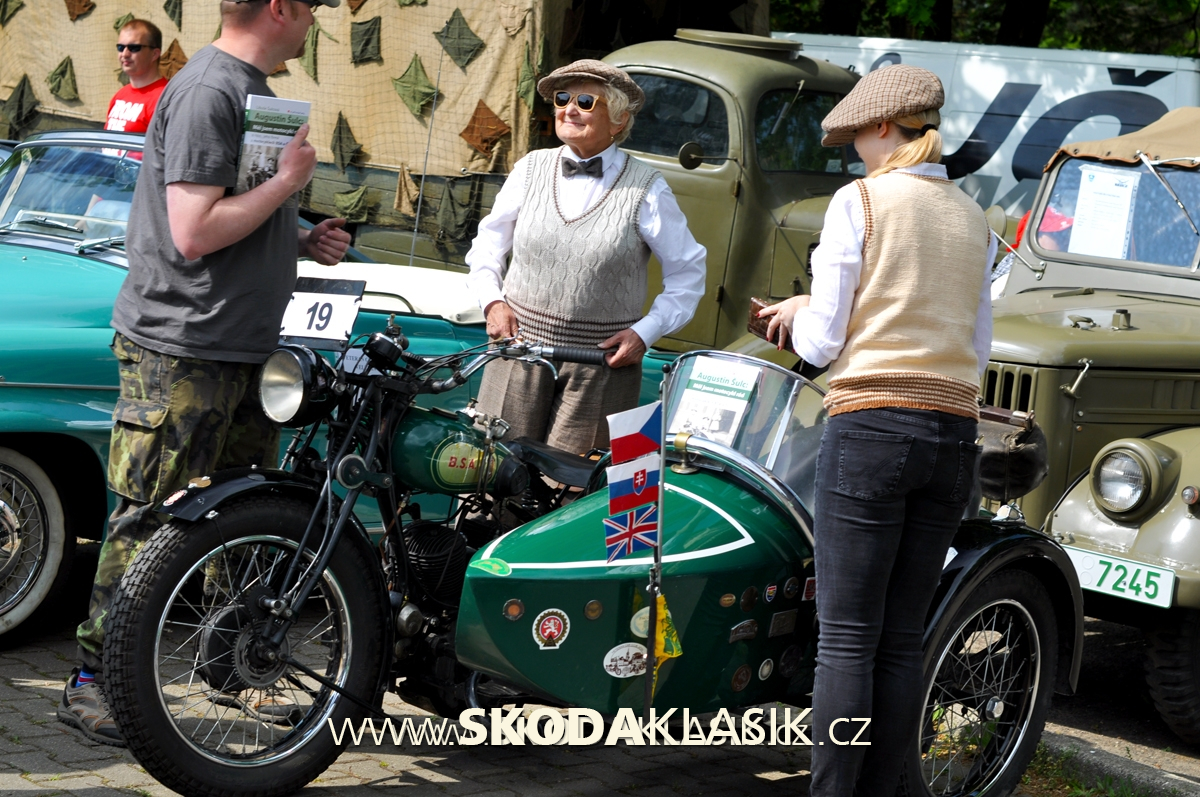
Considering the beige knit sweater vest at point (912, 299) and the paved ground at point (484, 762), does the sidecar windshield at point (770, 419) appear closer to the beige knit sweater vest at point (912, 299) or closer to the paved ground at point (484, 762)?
the beige knit sweater vest at point (912, 299)

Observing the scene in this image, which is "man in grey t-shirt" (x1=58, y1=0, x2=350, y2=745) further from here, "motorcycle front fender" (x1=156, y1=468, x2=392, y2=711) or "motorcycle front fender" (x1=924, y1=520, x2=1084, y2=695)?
"motorcycle front fender" (x1=924, y1=520, x2=1084, y2=695)

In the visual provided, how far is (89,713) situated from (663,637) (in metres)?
1.53

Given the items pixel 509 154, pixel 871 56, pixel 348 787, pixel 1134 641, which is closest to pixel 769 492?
pixel 348 787

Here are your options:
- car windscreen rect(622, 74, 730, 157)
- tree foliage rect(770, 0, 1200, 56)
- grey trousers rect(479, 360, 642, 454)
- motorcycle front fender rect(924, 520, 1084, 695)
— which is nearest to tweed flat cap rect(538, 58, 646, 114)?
grey trousers rect(479, 360, 642, 454)

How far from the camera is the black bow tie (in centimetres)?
420

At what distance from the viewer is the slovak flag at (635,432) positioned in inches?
121

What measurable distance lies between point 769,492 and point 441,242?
6359 mm

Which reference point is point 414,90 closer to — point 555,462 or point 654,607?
point 555,462

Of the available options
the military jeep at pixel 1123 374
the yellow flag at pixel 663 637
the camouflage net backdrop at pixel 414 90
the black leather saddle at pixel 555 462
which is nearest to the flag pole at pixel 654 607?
the yellow flag at pixel 663 637

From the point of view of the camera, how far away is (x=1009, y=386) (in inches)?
194

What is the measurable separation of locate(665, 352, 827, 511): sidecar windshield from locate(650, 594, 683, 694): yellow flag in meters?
0.53

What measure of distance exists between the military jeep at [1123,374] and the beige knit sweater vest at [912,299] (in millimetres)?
1761

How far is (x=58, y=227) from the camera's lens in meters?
5.21

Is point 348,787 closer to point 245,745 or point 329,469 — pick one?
point 245,745
